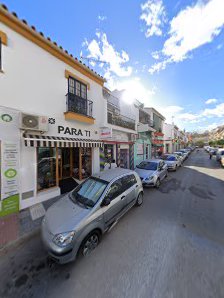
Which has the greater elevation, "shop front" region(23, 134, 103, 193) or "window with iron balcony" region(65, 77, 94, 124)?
"window with iron balcony" region(65, 77, 94, 124)

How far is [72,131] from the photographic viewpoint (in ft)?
24.7

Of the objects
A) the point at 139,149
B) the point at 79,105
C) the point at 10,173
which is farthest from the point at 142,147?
the point at 10,173

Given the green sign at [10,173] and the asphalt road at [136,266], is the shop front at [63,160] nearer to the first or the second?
the green sign at [10,173]

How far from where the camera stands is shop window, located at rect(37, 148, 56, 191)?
639 centimetres

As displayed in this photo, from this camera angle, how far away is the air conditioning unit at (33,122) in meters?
5.30

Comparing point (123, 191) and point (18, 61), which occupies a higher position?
point (18, 61)

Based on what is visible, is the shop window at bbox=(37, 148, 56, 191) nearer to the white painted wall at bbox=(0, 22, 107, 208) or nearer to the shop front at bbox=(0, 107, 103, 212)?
the shop front at bbox=(0, 107, 103, 212)

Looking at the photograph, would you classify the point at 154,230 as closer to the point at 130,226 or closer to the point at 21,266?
the point at 130,226

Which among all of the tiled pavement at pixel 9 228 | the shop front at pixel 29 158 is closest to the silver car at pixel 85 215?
the tiled pavement at pixel 9 228

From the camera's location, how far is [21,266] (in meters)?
3.15

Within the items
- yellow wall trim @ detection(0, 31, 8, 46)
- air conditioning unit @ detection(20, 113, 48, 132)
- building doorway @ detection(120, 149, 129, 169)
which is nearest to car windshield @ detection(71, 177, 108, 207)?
air conditioning unit @ detection(20, 113, 48, 132)

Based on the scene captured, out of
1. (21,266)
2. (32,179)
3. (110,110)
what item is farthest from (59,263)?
(110,110)

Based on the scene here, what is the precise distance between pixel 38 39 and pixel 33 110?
3101 mm

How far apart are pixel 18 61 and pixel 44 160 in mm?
4244
